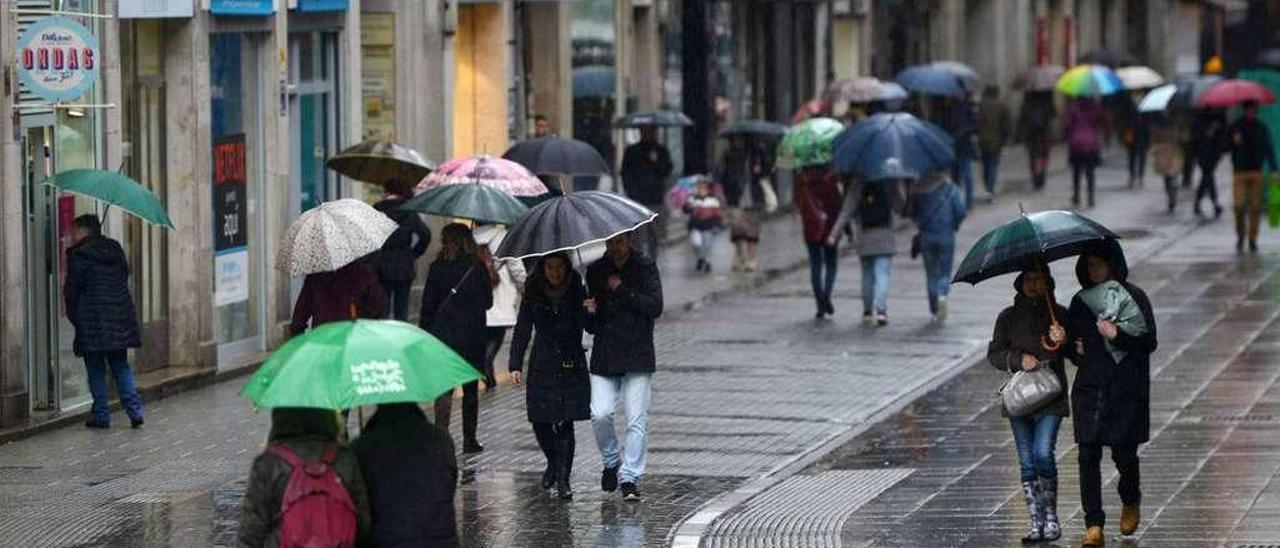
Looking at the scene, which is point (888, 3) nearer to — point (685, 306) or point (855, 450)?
point (685, 306)

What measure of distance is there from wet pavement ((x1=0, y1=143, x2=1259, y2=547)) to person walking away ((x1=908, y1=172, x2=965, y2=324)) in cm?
48

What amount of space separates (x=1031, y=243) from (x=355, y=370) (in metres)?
5.14

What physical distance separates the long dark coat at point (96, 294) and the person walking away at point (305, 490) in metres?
9.14

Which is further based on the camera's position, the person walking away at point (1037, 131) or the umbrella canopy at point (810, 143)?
the person walking away at point (1037, 131)

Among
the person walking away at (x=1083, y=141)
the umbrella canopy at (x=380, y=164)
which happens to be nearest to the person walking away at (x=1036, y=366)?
the umbrella canopy at (x=380, y=164)

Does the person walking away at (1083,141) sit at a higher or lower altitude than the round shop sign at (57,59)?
lower

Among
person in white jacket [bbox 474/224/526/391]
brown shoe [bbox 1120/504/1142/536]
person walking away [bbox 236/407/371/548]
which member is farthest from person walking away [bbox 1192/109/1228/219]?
person walking away [bbox 236/407/371/548]

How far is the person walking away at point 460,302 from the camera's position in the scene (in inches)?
639

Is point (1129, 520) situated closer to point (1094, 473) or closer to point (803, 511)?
point (1094, 473)

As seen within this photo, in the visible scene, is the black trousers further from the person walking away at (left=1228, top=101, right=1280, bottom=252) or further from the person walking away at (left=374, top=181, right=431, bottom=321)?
the person walking away at (left=1228, top=101, right=1280, bottom=252)

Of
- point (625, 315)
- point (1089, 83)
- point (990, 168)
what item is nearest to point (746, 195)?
point (990, 168)

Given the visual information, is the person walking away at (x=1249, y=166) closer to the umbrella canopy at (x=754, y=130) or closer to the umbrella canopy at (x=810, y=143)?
the umbrella canopy at (x=754, y=130)

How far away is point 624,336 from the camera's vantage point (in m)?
14.5

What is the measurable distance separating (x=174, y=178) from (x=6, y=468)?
4.64 meters
